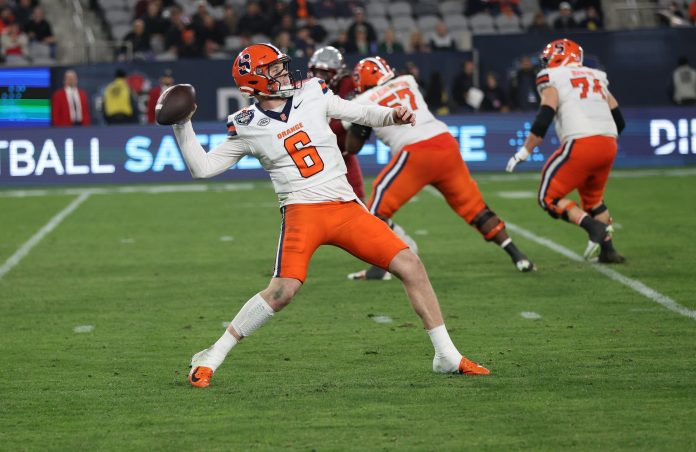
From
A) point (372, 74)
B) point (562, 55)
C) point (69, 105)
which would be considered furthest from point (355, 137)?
point (69, 105)

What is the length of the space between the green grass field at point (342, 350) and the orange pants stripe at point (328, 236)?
2.13 ft

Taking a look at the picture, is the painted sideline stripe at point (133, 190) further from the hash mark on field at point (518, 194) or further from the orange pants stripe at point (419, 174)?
the orange pants stripe at point (419, 174)

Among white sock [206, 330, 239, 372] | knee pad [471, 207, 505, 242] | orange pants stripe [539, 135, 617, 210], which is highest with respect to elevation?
white sock [206, 330, 239, 372]

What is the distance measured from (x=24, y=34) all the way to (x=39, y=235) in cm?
1097

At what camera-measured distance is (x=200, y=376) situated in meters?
6.86

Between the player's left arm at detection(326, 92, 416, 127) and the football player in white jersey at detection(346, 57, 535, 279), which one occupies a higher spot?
the player's left arm at detection(326, 92, 416, 127)

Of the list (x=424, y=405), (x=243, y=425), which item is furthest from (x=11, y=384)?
(x=424, y=405)

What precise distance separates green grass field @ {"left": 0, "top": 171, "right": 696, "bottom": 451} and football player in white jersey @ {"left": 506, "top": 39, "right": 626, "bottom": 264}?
1.62 feet

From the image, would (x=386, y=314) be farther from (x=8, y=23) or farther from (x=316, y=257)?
(x=8, y=23)

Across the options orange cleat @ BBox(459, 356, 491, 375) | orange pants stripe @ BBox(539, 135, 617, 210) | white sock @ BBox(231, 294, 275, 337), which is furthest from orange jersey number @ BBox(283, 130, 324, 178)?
orange pants stripe @ BBox(539, 135, 617, 210)

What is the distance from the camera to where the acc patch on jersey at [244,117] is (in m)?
7.03

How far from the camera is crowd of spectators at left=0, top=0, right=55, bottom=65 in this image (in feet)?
78.7

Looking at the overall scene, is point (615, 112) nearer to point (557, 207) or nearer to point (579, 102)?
point (579, 102)

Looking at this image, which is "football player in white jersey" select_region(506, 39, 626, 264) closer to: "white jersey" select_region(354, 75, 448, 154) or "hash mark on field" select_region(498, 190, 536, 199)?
"white jersey" select_region(354, 75, 448, 154)
